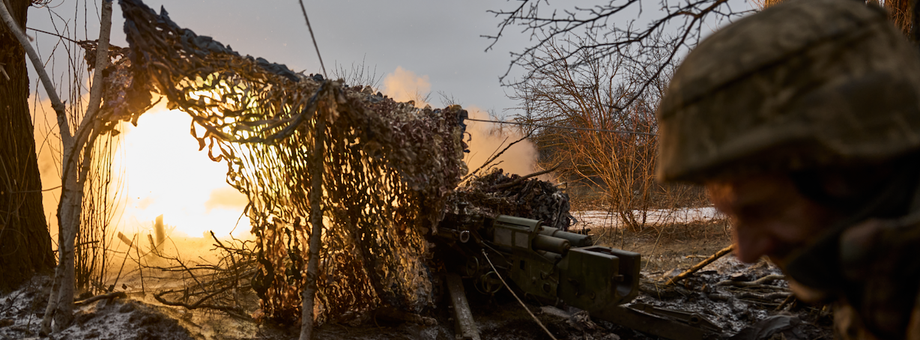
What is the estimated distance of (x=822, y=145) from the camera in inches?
26.7

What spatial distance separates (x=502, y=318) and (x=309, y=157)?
3442mm

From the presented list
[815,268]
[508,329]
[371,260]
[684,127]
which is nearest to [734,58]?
[684,127]

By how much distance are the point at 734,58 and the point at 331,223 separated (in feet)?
12.5

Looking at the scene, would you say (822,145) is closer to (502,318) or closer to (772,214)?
(772,214)

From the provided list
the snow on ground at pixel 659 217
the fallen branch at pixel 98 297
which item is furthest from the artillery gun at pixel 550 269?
the snow on ground at pixel 659 217

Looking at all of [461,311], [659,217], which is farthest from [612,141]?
[461,311]

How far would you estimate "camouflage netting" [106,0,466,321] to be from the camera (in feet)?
10.6

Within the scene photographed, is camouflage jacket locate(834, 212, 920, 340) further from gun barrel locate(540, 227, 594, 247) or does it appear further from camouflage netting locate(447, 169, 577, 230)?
camouflage netting locate(447, 169, 577, 230)

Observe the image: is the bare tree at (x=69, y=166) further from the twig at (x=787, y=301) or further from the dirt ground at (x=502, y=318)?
the twig at (x=787, y=301)

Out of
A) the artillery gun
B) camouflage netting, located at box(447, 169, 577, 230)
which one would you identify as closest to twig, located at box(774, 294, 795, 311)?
the artillery gun

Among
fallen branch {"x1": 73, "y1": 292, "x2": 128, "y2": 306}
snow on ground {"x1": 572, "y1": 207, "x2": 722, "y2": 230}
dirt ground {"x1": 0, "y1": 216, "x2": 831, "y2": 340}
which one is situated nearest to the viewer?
dirt ground {"x1": 0, "y1": 216, "x2": 831, "y2": 340}

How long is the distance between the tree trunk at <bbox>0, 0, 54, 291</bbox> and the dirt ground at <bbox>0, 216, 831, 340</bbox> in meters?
0.31

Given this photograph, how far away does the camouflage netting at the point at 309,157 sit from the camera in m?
3.25

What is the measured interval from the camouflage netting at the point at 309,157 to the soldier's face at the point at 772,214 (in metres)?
2.70
